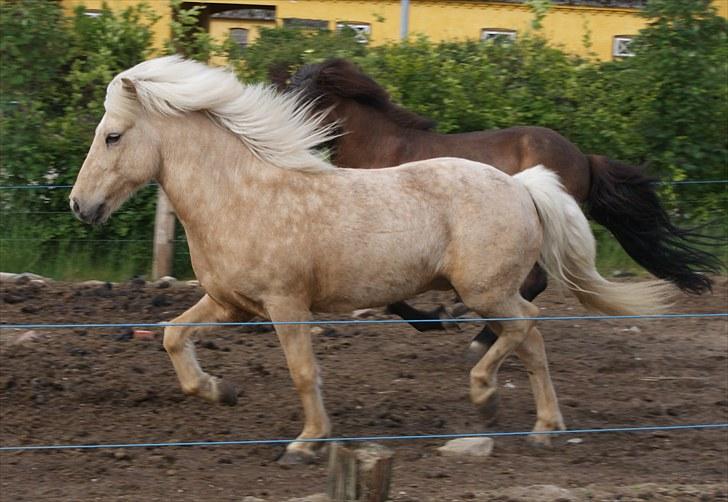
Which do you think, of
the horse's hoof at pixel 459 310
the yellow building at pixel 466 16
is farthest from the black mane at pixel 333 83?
the yellow building at pixel 466 16

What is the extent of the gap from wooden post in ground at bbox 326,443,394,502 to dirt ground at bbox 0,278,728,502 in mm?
738

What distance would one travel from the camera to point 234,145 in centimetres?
579

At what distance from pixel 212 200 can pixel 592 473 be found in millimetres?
2337

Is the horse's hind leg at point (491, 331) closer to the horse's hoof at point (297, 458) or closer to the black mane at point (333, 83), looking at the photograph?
the black mane at point (333, 83)

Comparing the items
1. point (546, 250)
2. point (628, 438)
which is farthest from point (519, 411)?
point (546, 250)

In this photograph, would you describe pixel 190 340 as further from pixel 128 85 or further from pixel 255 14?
pixel 255 14

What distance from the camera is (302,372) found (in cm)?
568

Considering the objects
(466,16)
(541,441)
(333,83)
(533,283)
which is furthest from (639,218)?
(466,16)

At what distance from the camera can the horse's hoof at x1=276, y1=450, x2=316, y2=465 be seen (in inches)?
224

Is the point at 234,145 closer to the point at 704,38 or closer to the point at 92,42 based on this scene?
the point at 92,42

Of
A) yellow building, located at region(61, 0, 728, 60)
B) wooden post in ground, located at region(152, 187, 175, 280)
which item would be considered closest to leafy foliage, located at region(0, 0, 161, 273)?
wooden post in ground, located at region(152, 187, 175, 280)

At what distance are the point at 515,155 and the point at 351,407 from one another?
247 cm

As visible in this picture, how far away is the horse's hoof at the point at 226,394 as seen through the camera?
6.20 meters

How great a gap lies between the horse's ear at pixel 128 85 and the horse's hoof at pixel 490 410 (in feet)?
7.98
